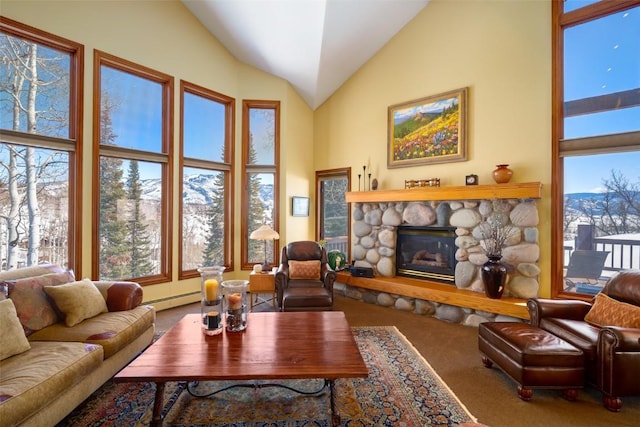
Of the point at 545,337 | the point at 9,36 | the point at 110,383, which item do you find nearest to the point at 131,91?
the point at 9,36

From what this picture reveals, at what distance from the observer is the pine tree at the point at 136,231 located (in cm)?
424

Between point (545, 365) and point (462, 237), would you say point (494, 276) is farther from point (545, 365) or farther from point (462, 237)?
point (545, 365)

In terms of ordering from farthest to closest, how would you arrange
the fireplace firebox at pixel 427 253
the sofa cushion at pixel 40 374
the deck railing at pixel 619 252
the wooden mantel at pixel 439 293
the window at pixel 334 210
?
the window at pixel 334 210, the fireplace firebox at pixel 427 253, the wooden mantel at pixel 439 293, the deck railing at pixel 619 252, the sofa cushion at pixel 40 374

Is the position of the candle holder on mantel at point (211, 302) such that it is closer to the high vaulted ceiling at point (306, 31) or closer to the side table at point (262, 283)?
the side table at point (262, 283)

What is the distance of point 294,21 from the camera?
13.8ft

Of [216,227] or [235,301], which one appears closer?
[235,301]

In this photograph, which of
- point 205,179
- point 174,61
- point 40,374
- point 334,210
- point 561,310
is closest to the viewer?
point 40,374

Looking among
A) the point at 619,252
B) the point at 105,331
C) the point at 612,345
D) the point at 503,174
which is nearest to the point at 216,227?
the point at 105,331

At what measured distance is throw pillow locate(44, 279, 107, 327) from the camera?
2436mm

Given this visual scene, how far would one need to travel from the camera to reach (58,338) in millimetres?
2262

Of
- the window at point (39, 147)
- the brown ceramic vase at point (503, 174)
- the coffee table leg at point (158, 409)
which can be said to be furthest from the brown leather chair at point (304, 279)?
the window at point (39, 147)

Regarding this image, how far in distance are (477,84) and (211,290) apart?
4.22 m

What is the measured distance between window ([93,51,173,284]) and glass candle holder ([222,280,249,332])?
250 centimetres

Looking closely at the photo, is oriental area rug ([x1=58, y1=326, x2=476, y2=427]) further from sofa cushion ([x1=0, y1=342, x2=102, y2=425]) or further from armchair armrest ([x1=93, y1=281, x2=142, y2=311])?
armchair armrest ([x1=93, y1=281, x2=142, y2=311])
